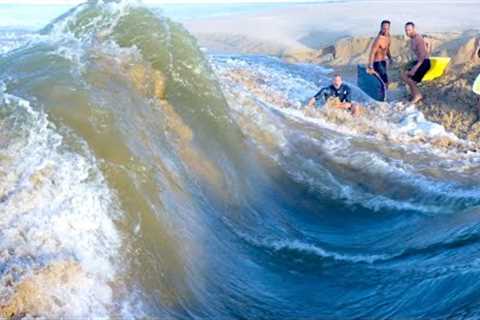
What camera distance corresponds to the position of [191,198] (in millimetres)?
6664

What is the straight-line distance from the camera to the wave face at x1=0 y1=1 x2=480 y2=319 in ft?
15.9

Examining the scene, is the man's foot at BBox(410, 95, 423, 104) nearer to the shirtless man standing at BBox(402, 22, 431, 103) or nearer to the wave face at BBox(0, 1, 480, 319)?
the shirtless man standing at BBox(402, 22, 431, 103)

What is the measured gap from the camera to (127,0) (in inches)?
397

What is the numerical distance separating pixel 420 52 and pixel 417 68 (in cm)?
28

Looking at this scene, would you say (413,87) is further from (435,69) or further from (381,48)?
(381,48)

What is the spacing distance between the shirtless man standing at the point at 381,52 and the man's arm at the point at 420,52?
23.3 inches

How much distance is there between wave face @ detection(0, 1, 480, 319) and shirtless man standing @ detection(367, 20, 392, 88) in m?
2.94

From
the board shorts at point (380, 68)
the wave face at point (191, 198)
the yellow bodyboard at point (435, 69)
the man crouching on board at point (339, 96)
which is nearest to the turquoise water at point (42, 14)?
the board shorts at point (380, 68)

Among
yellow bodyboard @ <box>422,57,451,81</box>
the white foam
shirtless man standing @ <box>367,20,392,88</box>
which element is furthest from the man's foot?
the white foam

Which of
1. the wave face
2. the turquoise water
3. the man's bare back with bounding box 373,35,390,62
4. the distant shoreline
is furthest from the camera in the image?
the turquoise water

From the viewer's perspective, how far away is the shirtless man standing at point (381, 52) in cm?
1325

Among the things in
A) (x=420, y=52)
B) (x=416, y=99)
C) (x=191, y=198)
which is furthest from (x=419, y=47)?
(x=191, y=198)

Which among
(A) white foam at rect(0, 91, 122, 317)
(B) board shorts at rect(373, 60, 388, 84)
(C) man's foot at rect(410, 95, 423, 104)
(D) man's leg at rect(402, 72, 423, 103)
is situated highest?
(A) white foam at rect(0, 91, 122, 317)

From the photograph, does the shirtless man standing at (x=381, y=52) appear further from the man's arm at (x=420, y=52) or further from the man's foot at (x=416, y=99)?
the man's foot at (x=416, y=99)
